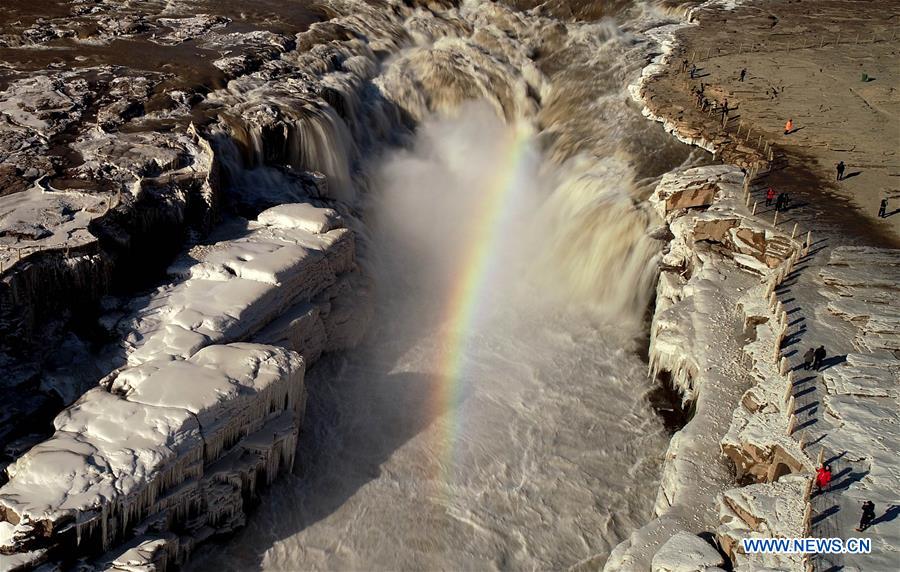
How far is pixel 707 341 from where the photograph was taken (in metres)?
14.0

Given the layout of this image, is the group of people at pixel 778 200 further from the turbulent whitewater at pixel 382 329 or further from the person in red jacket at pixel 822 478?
the person in red jacket at pixel 822 478

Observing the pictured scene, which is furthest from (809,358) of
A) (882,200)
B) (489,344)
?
(882,200)

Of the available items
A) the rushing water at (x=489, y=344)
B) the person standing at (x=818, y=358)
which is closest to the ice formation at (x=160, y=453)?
the rushing water at (x=489, y=344)

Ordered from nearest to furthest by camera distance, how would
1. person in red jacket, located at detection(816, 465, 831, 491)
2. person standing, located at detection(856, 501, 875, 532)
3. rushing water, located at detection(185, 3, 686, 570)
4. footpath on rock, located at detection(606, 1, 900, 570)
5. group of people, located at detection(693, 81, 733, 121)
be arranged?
person standing, located at detection(856, 501, 875, 532)
person in red jacket, located at detection(816, 465, 831, 491)
footpath on rock, located at detection(606, 1, 900, 570)
rushing water, located at detection(185, 3, 686, 570)
group of people, located at detection(693, 81, 733, 121)

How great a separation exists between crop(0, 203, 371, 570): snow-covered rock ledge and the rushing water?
102 cm

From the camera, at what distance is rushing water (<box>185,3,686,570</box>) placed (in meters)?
12.3

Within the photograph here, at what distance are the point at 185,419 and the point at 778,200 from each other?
13.3 metres

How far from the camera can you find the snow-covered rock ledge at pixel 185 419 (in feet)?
32.5

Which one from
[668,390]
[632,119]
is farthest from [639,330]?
[632,119]


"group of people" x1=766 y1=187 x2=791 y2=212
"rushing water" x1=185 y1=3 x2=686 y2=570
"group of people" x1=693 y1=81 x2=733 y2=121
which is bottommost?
"rushing water" x1=185 y1=3 x2=686 y2=570

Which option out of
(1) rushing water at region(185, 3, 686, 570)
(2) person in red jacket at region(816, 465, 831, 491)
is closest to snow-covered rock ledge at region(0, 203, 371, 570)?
(1) rushing water at region(185, 3, 686, 570)

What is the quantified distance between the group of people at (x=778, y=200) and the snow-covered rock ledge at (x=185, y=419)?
9749 millimetres

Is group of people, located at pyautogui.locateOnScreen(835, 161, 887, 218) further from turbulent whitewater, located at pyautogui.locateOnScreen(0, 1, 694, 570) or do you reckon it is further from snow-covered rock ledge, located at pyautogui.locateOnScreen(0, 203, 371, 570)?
snow-covered rock ledge, located at pyautogui.locateOnScreen(0, 203, 371, 570)

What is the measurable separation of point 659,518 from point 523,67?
19.5 metres
